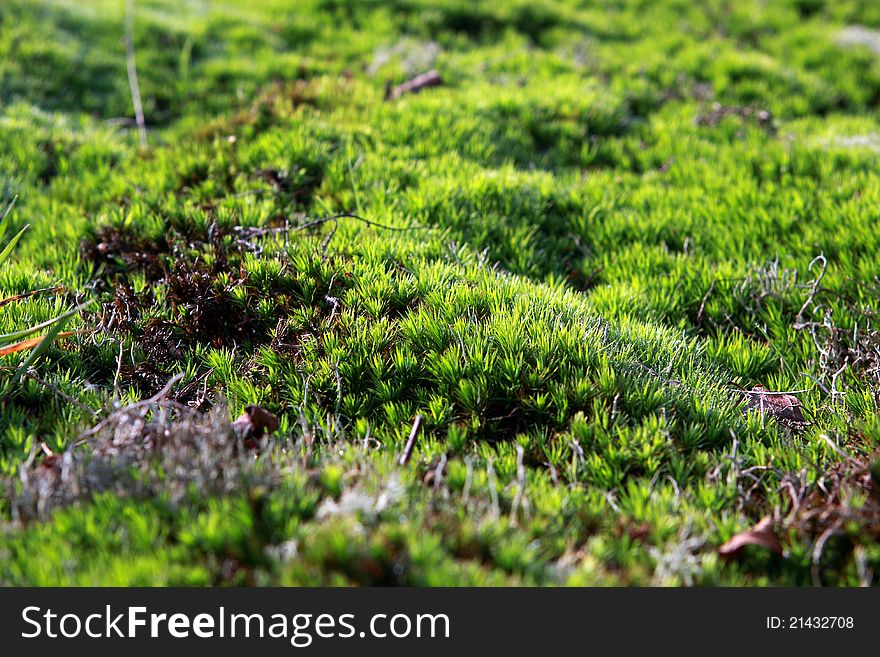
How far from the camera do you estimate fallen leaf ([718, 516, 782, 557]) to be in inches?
92.4

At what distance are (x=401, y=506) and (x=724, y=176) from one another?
3755mm

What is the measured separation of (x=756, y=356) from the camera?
3475 mm

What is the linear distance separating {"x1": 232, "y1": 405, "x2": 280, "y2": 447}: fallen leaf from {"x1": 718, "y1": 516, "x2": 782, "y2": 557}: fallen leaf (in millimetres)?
1765

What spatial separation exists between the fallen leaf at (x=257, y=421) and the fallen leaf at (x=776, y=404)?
2.12 m

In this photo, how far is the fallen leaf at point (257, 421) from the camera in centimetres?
278

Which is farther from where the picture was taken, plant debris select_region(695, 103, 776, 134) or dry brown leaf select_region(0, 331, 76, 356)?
plant debris select_region(695, 103, 776, 134)

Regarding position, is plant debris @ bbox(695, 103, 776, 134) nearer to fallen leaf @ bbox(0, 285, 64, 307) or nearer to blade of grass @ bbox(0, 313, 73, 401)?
fallen leaf @ bbox(0, 285, 64, 307)

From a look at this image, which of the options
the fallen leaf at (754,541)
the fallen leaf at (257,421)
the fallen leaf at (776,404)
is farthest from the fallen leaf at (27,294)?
the fallen leaf at (776,404)

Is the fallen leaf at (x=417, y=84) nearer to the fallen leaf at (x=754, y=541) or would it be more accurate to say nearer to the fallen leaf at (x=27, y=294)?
the fallen leaf at (x=27, y=294)

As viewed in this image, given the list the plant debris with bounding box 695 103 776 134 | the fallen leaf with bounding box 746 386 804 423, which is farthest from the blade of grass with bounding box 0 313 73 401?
the plant debris with bounding box 695 103 776 134

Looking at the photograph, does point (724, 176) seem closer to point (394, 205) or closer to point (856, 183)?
point (856, 183)

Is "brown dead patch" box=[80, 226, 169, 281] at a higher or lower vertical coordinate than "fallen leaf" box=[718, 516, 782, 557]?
higher

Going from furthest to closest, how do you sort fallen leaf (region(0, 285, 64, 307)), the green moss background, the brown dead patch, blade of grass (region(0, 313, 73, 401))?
the brown dead patch → fallen leaf (region(0, 285, 64, 307)) → blade of grass (region(0, 313, 73, 401)) → the green moss background
